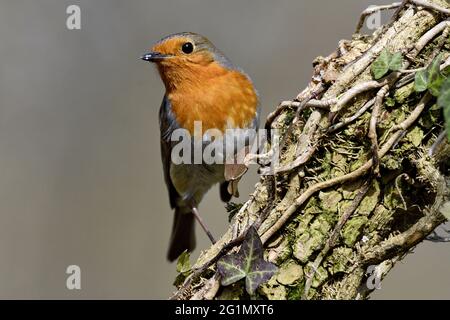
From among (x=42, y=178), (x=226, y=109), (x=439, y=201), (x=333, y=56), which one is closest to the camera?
(x=439, y=201)

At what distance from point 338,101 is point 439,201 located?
0.36 m

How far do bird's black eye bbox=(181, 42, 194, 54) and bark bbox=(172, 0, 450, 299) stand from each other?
2045mm

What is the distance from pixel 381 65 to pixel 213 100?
6.55 feet

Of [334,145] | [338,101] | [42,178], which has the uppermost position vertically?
[338,101]

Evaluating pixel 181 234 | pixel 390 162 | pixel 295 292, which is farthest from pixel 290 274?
pixel 181 234

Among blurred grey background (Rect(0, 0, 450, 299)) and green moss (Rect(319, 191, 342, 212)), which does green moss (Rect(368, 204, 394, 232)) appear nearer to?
green moss (Rect(319, 191, 342, 212))

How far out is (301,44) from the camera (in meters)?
5.55

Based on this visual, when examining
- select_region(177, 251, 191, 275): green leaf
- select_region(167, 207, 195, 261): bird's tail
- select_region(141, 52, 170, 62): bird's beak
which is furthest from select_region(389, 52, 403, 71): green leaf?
select_region(167, 207, 195, 261): bird's tail

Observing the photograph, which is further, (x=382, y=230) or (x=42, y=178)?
(x=42, y=178)

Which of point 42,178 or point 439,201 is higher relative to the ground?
point 439,201

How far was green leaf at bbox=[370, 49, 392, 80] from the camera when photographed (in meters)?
1.71

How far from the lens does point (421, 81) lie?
1.65 meters

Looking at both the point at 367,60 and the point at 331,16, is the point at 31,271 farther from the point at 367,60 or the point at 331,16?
the point at 367,60

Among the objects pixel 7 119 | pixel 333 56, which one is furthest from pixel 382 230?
pixel 7 119
